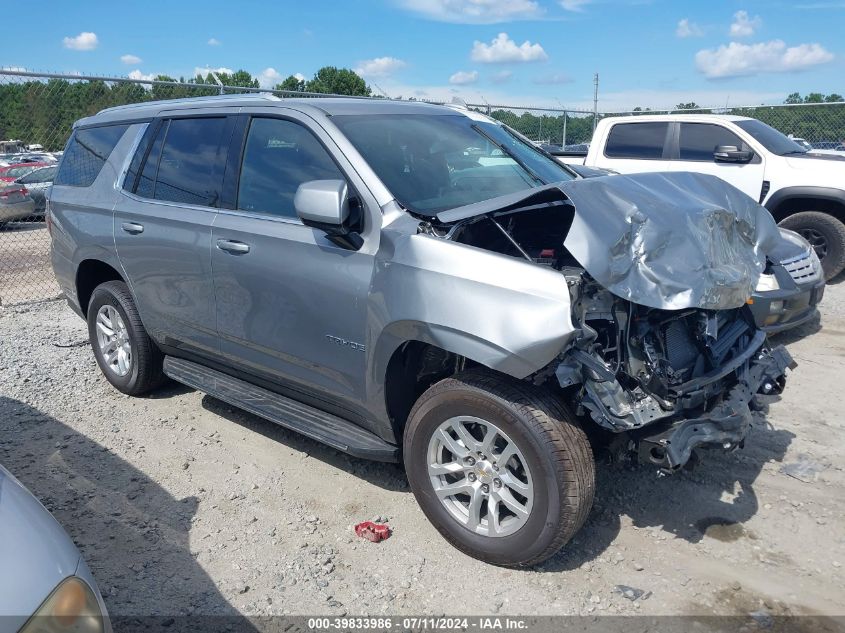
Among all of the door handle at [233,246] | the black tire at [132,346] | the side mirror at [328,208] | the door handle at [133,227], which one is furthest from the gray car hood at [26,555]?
the black tire at [132,346]

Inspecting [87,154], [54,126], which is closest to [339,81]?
[54,126]

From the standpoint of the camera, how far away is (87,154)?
528cm

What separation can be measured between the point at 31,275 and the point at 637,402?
399 inches

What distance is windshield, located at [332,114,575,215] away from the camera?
3594 millimetres

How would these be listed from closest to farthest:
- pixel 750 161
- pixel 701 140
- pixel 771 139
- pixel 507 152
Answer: pixel 507 152, pixel 750 161, pixel 771 139, pixel 701 140

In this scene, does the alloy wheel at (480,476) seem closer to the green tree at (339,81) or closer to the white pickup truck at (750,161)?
the white pickup truck at (750,161)

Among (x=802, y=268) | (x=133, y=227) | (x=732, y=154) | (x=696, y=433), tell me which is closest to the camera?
(x=696, y=433)

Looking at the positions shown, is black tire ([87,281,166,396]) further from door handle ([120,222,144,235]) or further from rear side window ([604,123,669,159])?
rear side window ([604,123,669,159])

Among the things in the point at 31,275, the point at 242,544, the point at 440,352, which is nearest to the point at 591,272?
the point at 440,352

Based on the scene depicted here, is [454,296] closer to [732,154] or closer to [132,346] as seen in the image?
[132,346]

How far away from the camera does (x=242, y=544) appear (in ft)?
11.5

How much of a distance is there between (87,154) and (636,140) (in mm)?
6790

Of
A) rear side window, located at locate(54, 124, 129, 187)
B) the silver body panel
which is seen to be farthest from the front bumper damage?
rear side window, located at locate(54, 124, 129, 187)

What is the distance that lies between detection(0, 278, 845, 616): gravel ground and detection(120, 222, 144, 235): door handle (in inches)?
51.6
